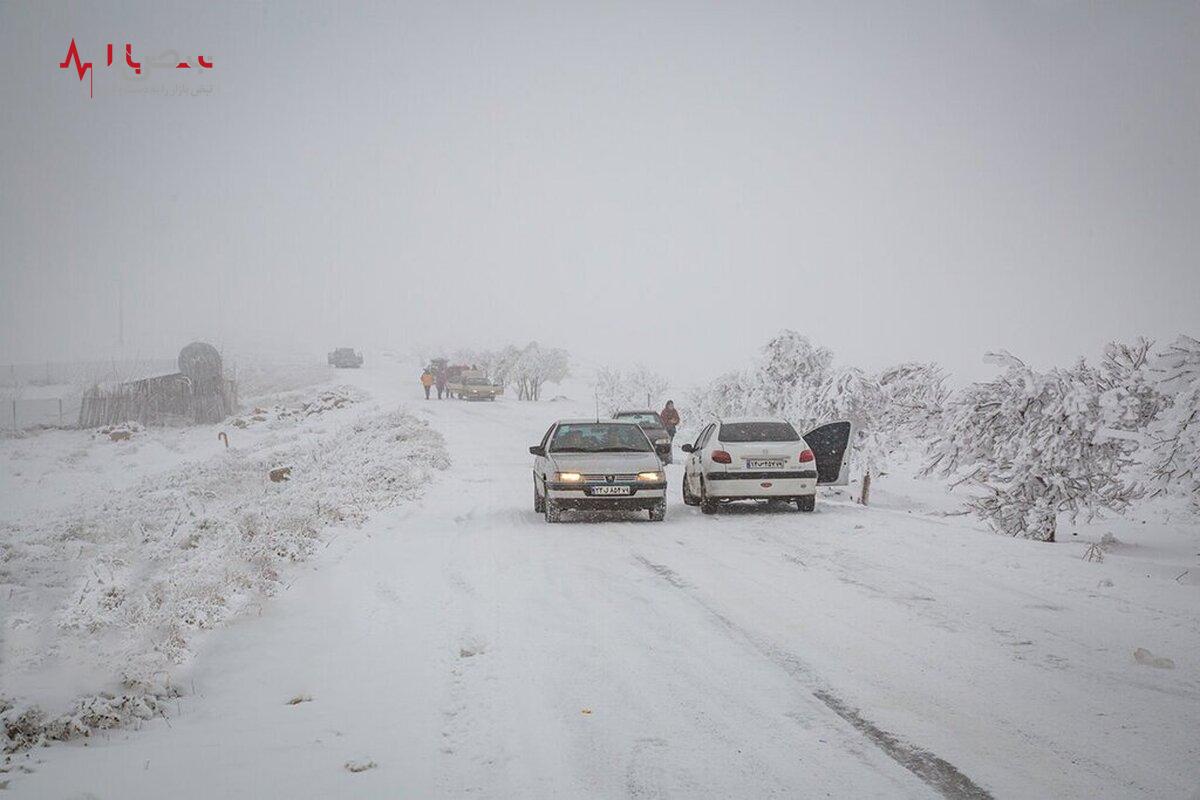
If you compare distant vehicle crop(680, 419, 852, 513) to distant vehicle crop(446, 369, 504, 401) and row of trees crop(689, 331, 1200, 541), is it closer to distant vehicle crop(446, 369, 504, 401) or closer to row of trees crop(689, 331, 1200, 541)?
row of trees crop(689, 331, 1200, 541)

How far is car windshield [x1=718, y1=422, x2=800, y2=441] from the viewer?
1332cm

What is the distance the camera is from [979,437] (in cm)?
1148

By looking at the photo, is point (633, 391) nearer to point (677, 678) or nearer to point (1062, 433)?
point (1062, 433)

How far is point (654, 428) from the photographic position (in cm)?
2350

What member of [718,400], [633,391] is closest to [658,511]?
[718,400]

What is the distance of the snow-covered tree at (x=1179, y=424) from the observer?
752cm

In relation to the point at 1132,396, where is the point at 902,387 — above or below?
below

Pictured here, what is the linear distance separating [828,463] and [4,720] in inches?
517

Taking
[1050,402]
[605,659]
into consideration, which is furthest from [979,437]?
[605,659]

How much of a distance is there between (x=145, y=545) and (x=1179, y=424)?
16559 mm

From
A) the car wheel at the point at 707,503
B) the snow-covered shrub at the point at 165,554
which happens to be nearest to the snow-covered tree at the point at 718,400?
the snow-covered shrub at the point at 165,554

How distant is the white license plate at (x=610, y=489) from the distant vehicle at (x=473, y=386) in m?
42.9

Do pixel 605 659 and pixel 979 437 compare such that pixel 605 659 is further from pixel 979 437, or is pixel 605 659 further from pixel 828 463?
pixel 828 463

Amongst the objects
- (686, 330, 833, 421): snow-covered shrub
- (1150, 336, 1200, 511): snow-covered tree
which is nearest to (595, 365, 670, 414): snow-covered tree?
(686, 330, 833, 421): snow-covered shrub
